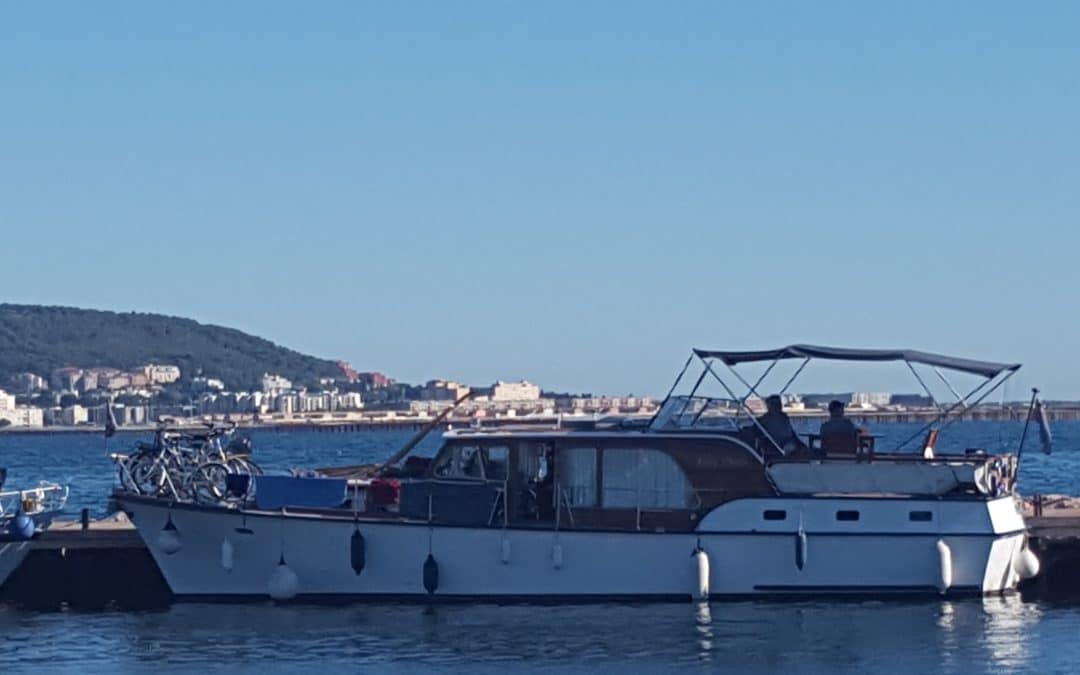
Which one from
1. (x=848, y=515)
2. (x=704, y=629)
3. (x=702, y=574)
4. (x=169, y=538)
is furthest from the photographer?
(x=169, y=538)

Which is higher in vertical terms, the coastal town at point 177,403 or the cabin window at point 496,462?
the coastal town at point 177,403

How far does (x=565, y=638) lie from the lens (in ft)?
78.7

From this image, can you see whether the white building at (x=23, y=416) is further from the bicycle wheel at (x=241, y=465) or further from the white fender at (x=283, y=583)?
the white fender at (x=283, y=583)

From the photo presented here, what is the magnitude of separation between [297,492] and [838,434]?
698cm

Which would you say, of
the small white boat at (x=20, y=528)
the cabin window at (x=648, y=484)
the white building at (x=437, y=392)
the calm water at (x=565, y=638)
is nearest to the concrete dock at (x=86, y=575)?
the small white boat at (x=20, y=528)

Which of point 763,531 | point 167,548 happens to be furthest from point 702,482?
point 167,548

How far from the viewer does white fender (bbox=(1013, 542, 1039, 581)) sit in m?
26.5

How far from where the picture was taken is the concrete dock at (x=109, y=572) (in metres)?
27.5

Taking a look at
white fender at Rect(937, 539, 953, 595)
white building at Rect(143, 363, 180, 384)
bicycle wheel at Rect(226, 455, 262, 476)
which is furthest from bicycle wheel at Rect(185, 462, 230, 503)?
white building at Rect(143, 363, 180, 384)

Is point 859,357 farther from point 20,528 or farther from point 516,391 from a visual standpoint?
point 516,391

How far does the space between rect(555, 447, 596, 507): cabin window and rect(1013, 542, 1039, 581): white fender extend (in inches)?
220

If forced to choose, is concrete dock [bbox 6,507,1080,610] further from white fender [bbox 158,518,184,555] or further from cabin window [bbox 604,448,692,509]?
cabin window [bbox 604,448,692,509]

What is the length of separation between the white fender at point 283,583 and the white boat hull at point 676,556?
453mm

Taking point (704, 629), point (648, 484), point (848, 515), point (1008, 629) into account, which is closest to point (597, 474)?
point (648, 484)
